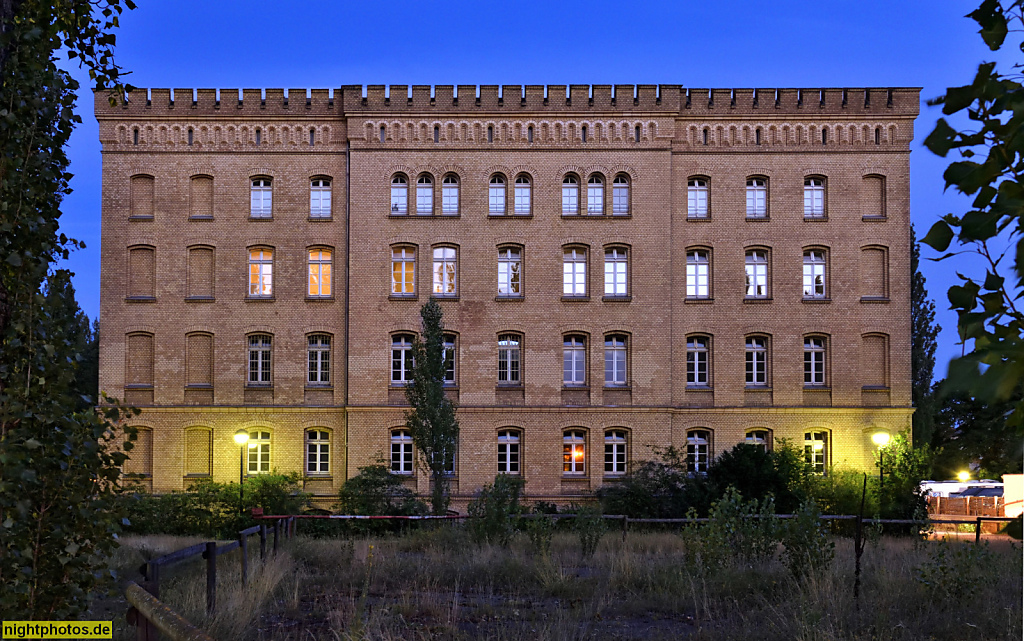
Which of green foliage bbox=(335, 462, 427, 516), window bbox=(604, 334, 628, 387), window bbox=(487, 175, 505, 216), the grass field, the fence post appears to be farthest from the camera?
window bbox=(487, 175, 505, 216)

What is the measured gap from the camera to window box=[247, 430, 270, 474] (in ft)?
98.0

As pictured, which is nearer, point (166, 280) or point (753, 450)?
point (753, 450)

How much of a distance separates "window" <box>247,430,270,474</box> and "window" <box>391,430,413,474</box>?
4.48m

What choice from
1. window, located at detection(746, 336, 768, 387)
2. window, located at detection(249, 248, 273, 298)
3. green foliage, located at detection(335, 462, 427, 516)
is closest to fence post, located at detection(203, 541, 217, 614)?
green foliage, located at detection(335, 462, 427, 516)

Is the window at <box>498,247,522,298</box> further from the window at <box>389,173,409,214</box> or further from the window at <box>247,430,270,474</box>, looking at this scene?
the window at <box>247,430,270,474</box>

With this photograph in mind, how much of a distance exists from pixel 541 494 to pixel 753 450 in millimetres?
7839

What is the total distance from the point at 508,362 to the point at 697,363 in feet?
22.5

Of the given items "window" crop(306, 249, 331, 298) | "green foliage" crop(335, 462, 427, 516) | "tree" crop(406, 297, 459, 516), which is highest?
"window" crop(306, 249, 331, 298)

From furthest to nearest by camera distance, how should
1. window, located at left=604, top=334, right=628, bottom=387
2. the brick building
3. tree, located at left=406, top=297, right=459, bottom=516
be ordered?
window, located at left=604, top=334, right=628, bottom=387
the brick building
tree, located at left=406, top=297, right=459, bottom=516

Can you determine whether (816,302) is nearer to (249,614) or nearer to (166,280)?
(166,280)

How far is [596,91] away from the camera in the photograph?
98.7ft

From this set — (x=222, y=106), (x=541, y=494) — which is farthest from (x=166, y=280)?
(x=541, y=494)

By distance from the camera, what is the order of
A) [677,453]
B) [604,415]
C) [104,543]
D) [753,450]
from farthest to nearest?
[604,415] → [677,453] → [753,450] → [104,543]

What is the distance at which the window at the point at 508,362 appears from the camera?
98.5 ft
